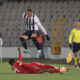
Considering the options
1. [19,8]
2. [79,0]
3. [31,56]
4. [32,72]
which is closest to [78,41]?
[32,72]

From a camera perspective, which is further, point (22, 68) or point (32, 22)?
point (32, 22)

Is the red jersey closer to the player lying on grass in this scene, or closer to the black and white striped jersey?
the player lying on grass

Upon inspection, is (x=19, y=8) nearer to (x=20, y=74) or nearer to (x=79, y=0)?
(x=79, y=0)

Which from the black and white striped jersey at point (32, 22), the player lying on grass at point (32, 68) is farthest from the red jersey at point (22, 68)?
the black and white striped jersey at point (32, 22)

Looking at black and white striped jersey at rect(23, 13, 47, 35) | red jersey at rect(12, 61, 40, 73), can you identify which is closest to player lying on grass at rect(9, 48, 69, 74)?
red jersey at rect(12, 61, 40, 73)

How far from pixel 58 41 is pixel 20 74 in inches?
519

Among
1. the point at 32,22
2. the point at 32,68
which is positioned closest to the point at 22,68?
the point at 32,68

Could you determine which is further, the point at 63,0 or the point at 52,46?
the point at 63,0

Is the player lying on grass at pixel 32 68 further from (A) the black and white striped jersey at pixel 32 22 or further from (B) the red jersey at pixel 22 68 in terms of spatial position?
(A) the black and white striped jersey at pixel 32 22

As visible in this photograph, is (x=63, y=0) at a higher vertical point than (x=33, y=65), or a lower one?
higher

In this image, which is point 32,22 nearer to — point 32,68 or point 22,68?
point 22,68

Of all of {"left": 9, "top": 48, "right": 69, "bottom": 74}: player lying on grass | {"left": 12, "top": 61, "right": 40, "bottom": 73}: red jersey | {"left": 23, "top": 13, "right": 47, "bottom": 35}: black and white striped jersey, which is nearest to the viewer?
{"left": 9, "top": 48, "right": 69, "bottom": 74}: player lying on grass

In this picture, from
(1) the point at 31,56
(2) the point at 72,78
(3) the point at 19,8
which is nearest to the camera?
(2) the point at 72,78

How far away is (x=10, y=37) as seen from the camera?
24.0 meters
